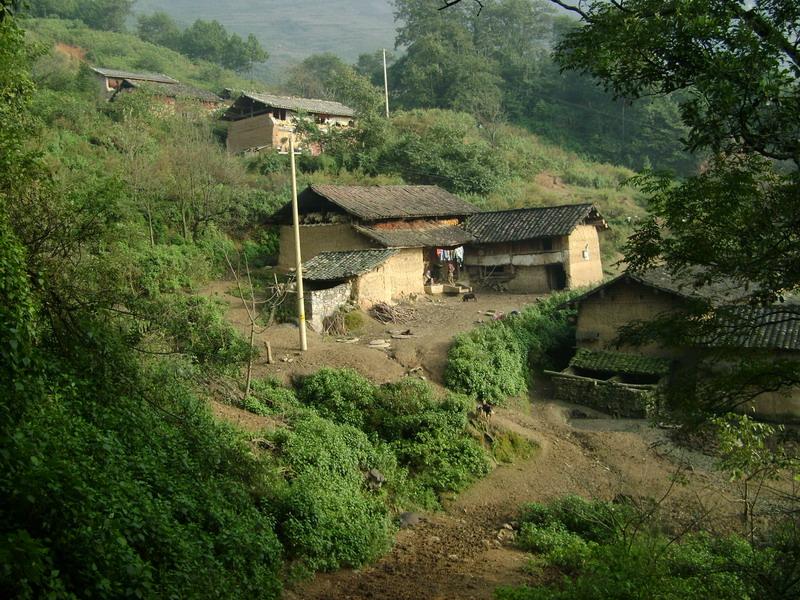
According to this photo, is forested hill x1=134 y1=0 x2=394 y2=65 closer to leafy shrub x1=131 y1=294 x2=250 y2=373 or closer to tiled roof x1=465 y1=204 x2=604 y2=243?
tiled roof x1=465 y1=204 x2=604 y2=243

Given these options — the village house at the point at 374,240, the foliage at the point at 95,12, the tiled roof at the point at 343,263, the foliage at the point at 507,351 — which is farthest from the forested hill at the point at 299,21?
the foliage at the point at 507,351

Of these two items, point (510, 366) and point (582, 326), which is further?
point (582, 326)

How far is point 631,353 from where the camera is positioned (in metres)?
21.1

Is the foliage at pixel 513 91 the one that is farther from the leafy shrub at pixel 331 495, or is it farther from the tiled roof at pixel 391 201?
the leafy shrub at pixel 331 495

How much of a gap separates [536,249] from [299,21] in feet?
511

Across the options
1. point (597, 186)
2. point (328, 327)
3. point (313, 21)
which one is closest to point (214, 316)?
point (328, 327)

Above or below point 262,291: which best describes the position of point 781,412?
below

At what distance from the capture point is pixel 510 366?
2047cm

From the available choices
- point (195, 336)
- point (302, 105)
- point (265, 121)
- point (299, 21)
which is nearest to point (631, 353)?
point (195, 336)

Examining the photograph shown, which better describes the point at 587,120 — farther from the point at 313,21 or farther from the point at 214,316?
the point at 313,21

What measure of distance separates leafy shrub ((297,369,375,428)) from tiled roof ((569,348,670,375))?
753cm

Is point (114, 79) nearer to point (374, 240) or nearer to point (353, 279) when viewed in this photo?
point (374, 240)

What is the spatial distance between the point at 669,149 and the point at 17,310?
5323 cm

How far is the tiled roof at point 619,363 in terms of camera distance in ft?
65.7
